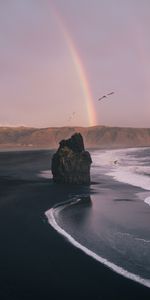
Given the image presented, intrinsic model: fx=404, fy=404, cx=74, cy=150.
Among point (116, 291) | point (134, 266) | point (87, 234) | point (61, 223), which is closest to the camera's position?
point (116, 291)

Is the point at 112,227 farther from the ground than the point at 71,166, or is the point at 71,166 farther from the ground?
the point at 71,166

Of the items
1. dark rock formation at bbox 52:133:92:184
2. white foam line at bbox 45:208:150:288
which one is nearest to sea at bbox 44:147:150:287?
white foam line at bbox 45:208:150:288

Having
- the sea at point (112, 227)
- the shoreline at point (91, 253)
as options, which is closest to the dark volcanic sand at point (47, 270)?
the shoreline at point (91, 253)

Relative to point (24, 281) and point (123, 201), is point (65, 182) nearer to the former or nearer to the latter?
point (123, 201)

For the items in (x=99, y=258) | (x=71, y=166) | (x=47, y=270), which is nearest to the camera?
(x=47, y=270)

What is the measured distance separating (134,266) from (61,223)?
34.1ft

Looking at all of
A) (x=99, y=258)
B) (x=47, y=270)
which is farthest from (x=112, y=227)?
(x=47, y=270)

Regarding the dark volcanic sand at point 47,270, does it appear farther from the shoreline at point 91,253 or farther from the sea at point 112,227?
the sea at point 112,227

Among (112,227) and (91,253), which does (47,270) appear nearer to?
(91,253)

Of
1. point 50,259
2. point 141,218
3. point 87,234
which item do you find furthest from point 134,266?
point 141,218

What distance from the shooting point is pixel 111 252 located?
67.2 ft

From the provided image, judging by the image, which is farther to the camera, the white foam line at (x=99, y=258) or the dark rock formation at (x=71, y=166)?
the dark rock formation at (x=71, y=166)

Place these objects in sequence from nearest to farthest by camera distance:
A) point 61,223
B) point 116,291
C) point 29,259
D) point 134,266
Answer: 1. point 116,291
2. point 134,266
3. point 29,259
4. point 61,223

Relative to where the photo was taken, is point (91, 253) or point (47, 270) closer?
point (47, 270)
